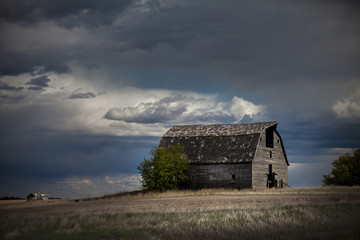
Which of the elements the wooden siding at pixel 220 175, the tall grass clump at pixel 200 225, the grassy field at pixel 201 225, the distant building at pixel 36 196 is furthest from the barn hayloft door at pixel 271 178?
the tall grass clump at pixel 200 225

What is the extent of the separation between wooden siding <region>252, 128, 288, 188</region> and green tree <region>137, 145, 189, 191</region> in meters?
8.74

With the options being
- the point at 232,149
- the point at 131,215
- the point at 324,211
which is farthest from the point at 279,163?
the point at 131,215

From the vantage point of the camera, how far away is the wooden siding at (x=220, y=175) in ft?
163

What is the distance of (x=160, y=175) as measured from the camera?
50.7m

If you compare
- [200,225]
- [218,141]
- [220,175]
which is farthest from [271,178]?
[200,225]

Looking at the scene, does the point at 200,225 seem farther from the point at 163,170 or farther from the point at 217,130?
the point at 217,130

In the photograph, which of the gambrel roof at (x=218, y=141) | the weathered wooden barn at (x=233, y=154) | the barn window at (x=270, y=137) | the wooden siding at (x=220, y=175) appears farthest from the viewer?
the barn window at (x=270, y=137)

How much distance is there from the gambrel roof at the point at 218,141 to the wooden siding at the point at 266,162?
1.16m

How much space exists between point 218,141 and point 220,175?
498cm

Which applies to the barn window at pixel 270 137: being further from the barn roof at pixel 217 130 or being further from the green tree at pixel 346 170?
the green tree at pixel 346 170

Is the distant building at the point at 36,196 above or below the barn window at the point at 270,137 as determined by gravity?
below

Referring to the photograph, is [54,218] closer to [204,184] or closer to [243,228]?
[243,228]

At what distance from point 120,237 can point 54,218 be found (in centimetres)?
637

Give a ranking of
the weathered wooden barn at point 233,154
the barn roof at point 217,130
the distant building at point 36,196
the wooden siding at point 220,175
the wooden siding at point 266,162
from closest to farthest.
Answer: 1. the distant building at point 36,196
2. the wooden siding at point 220,175
3. the weathered wooden barn at point 233,154
4. the wooden siding at point 266,162
5. the barn roof at point 217,130
